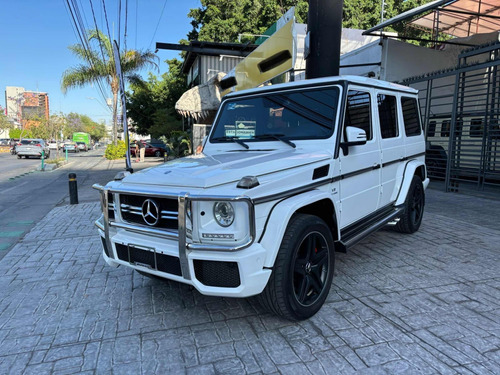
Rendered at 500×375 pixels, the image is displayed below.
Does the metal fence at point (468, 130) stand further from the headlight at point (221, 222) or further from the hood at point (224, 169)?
the headlight at point (221, 222)

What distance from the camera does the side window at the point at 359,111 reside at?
3.55 metres

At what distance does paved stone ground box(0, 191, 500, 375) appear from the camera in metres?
2.46

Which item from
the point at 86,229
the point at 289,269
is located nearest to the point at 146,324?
the point at 289,269

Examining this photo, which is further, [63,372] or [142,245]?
[142,245]

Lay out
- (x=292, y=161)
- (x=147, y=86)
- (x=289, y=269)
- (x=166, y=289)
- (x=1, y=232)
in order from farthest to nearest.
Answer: (x=147, y=86)
(x=1, y=232)
(x=166, y=289)
(x=292, y=161)
(x=289, y=269)

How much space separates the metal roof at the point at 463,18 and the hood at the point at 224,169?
941cm

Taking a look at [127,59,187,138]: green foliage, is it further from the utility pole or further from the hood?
the hood

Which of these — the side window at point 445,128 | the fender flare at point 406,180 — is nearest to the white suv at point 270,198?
the fender flare at point 406,180

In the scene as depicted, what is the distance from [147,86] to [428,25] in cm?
2089

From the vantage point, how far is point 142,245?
275 centimetres

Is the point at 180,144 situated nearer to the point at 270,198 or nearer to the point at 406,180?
the point at 406,180

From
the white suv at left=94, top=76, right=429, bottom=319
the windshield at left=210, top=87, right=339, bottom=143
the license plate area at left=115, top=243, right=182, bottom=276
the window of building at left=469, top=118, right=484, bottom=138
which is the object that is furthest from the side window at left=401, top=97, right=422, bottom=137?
the window of building at left=469, top=118, right=484, bottom=138

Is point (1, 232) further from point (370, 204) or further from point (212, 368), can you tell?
point (370, 204)

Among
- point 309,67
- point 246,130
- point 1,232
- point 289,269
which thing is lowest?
point 1,232
